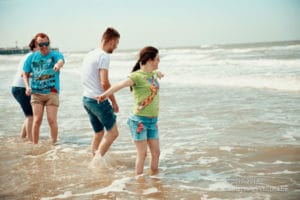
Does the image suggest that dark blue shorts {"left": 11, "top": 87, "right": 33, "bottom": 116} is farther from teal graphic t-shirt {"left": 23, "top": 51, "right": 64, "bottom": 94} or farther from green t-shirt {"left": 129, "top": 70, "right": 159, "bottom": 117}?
green t-shirt {"left": 129, "top": 70, "right": 159, "bottom": 117}


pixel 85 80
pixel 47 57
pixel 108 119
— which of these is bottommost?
pixel 108 119

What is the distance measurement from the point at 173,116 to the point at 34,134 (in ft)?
11.8

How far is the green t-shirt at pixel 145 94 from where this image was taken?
406 centimetres

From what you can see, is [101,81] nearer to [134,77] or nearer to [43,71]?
[134,77]

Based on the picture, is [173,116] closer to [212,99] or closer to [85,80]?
[212,99]

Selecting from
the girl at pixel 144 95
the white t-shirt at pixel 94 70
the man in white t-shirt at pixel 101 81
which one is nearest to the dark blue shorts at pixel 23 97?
the man in white t-shirt at pixel 101 81

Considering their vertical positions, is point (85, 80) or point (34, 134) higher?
point (85, 80)

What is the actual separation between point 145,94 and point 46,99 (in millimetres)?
2451

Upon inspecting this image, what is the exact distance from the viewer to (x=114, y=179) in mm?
4523

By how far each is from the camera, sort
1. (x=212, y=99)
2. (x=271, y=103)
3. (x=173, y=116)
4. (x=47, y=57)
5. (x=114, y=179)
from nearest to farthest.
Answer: (x=114, y=179) → (x=47, y=57) → (x=173, y=116) → (x=271, y=103) → (x=212, y=99)

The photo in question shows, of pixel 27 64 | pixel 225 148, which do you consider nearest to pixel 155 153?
pixel 225 148

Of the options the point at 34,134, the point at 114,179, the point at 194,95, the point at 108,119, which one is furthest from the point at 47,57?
the point at 194,95

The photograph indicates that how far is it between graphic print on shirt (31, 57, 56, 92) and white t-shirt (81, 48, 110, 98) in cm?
131

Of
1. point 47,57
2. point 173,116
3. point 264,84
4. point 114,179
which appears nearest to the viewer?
point 114,179
